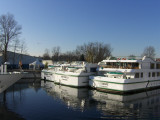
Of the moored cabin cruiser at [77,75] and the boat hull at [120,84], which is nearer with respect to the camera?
the boat hull at [120,84]

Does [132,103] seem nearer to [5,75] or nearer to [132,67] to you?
[132,67]

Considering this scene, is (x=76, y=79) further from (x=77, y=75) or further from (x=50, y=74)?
(x=50, y=74)

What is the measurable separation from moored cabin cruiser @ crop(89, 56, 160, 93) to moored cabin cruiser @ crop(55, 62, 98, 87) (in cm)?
148

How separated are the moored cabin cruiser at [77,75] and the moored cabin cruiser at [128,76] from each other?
148 cm

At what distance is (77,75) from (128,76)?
8.12m

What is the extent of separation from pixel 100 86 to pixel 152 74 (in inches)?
360

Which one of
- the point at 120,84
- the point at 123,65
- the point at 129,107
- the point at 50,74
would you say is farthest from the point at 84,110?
the point at 50,74

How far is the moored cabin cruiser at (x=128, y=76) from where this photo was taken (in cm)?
2153

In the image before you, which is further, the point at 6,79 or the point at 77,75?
the point at 77,75

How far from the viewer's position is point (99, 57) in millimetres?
71750

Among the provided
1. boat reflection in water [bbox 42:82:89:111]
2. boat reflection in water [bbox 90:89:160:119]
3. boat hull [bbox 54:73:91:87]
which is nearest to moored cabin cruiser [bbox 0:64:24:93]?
boat reflection in water [bbox 42:82:89:111]

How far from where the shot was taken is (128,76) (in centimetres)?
2327

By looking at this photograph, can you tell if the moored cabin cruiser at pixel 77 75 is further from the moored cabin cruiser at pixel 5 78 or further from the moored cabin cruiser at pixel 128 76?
the moored cabin cruiser at pixel 5 78

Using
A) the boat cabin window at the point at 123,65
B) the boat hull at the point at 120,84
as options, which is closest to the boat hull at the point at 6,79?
the boat hull at the point at 120,84
